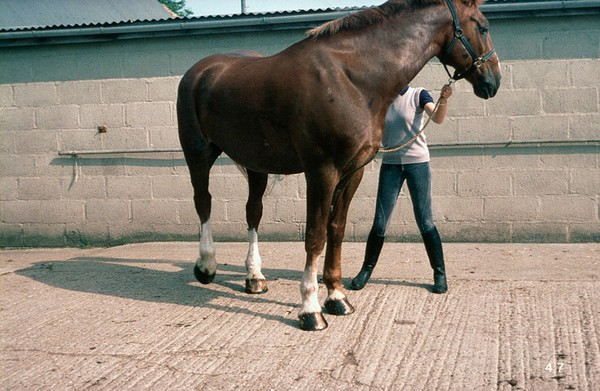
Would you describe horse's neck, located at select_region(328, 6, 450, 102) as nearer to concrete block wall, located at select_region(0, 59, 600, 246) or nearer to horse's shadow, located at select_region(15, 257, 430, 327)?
horse's shadow, located at select_region(15, 257, 430, 327)

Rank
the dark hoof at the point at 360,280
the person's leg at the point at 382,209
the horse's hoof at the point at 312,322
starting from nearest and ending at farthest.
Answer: the horse's hoof at the point at 312,322 < the person's leg at the point at 382,209 < the dark hoof at the point at 360,280

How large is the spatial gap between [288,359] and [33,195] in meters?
5.84

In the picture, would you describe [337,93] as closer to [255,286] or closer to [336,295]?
[336,295]

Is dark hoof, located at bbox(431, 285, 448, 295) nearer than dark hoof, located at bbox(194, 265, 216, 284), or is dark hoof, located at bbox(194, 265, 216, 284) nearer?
dark hoof, located at bbox(431, 285, 448, 295)

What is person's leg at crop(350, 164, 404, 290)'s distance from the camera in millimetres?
5379

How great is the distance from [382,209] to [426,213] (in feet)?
1.16

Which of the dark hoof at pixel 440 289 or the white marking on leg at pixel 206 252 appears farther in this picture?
the white marking on leg at pixel 206 252

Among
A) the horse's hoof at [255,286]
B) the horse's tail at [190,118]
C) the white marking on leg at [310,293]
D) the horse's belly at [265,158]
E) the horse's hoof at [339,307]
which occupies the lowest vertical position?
the horse's hoof at [255,286]

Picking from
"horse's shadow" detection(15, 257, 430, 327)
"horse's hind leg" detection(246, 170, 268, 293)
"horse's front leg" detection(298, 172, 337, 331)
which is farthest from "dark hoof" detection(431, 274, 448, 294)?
"horse's hind leg" detection(246, 170, 268, 293)

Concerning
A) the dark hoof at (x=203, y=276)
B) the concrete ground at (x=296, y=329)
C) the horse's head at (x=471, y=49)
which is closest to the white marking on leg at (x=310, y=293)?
the concrete ground at (x=296, y=329)

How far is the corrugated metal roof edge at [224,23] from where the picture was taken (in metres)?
7.19

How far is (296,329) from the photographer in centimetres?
449

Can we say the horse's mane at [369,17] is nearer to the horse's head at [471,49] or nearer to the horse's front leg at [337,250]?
the horse's head at [471,49]

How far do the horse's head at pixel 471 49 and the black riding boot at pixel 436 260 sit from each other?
4.18 ft
